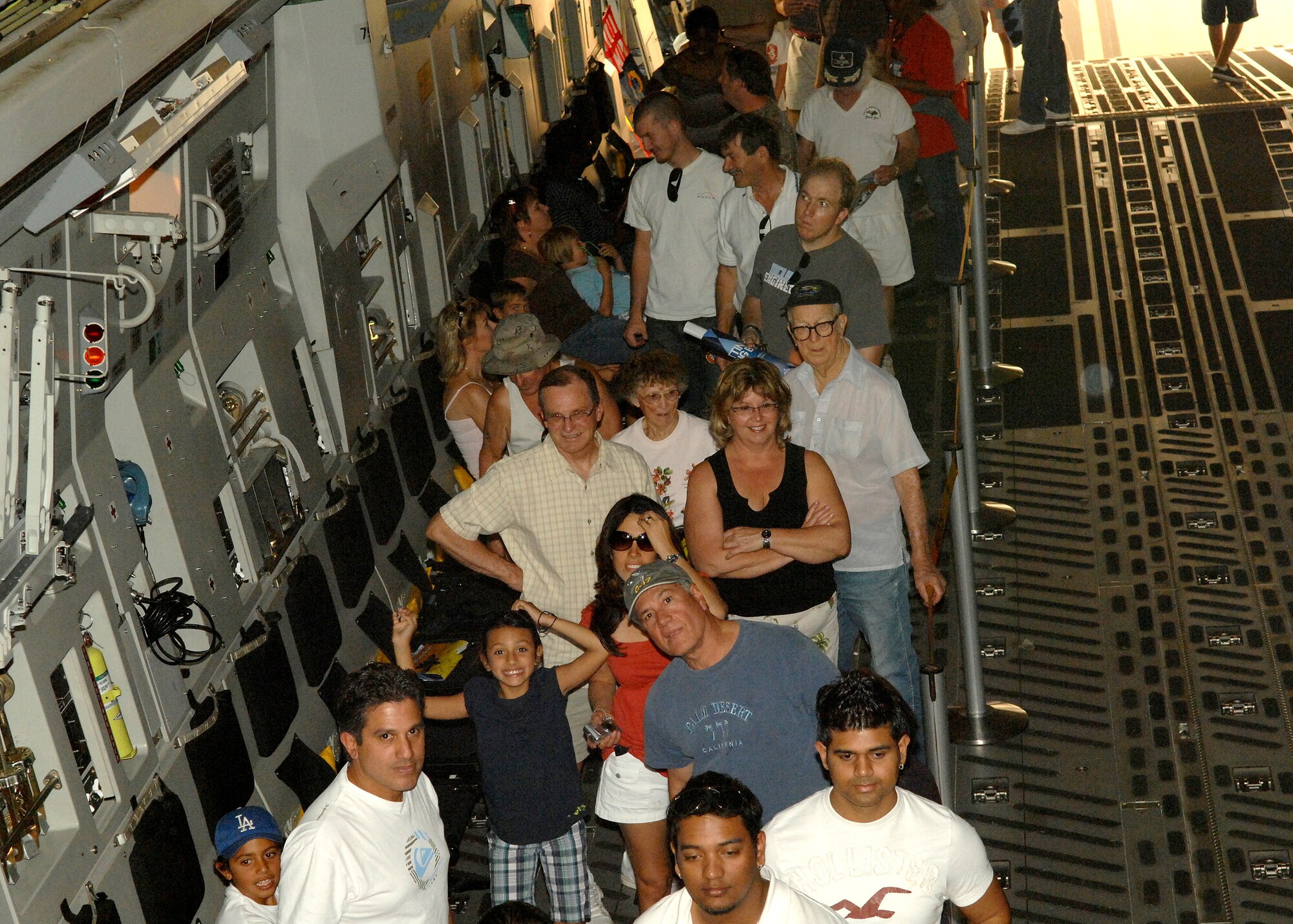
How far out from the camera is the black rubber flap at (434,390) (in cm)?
819

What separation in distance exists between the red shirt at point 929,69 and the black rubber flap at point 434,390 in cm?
340

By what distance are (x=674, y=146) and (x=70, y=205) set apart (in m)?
4.14

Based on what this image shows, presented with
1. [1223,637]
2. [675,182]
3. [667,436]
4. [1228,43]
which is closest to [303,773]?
[667,436]

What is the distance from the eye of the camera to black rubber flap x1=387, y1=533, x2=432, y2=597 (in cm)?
731

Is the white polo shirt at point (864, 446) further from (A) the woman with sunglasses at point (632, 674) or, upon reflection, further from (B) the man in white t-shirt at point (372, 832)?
(B) the man in white t-shirt at point (372, 832)

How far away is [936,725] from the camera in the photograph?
16.4 feet

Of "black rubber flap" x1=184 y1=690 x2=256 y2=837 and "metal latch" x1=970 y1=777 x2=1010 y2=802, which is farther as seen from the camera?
"metal latch" x1=970 y1=777 x2=1010 y2=802

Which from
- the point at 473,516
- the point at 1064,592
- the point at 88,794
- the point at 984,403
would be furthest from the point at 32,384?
the point at 984,403

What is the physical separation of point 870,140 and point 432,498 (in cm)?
303

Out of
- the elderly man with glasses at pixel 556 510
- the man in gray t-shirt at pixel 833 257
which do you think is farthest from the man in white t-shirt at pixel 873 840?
the man in gray t-shirt at pixel 833 257

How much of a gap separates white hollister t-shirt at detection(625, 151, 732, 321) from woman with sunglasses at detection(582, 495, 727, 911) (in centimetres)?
299

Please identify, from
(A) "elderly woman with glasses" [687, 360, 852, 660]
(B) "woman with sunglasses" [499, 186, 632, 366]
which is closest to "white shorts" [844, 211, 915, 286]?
(B) "woman with sunglasses" [499, 186, 632, 366]

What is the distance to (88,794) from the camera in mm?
4641

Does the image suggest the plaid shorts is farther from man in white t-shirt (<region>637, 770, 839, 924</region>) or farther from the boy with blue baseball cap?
man in white t-shirt (<region>637, 770, 839, 924</region>)
